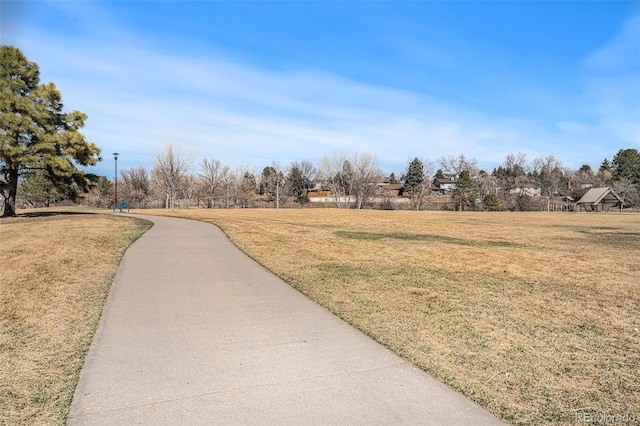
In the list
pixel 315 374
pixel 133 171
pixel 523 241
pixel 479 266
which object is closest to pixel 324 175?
pixel 133 171

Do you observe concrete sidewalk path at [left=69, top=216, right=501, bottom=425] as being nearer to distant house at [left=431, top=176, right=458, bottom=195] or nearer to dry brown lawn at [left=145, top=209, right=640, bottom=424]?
dry brown lawn at [left=145, top=209, right=640, bottom=424]

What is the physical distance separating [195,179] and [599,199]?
79.8 metres

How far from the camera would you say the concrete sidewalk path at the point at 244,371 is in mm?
2723

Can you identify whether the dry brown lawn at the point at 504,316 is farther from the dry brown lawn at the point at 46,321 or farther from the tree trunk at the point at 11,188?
the tree trunk at the point at 11,188

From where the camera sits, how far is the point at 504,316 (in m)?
5.23

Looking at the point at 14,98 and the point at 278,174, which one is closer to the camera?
the point at 14,98

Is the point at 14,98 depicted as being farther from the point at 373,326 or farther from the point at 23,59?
the point at 373,326

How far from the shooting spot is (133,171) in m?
76.8

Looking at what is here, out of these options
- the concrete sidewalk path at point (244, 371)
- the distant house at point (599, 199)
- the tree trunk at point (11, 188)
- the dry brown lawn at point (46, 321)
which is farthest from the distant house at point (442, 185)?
the concrete sidewalk path at point (244, 371)

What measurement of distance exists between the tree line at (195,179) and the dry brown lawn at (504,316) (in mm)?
20322

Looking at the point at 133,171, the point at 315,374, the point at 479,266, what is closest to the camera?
the point at 315,374

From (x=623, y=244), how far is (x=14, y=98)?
32.8 metres

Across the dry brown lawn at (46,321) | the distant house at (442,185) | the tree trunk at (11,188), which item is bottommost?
the dry brown lawn at (46,321)

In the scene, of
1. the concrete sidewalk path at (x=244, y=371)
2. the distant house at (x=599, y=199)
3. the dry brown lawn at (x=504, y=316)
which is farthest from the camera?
the distant house at (x=599, y=199)
